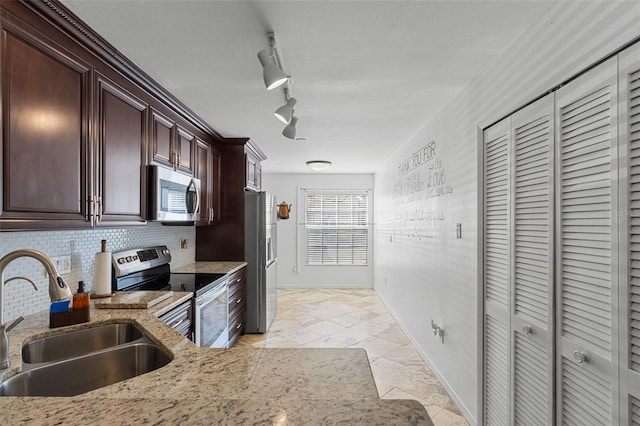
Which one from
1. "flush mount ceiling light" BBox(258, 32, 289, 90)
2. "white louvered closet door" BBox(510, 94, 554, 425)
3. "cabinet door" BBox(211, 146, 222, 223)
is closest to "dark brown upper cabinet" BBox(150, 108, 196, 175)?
"cabinet door" BBox(211, 146, 222, 223)

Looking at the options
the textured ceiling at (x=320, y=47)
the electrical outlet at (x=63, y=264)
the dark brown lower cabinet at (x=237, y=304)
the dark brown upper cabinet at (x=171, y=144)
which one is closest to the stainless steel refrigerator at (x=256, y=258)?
A: the dark brown lower cabinet at (x=237, y=304)

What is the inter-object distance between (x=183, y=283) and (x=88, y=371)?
4.61ft

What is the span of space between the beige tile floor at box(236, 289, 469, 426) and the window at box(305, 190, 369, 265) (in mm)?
672

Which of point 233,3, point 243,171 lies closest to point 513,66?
point 233,3

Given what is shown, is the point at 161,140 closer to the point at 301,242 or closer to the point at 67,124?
the point at 67,124

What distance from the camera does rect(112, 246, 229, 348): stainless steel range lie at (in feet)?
8.49

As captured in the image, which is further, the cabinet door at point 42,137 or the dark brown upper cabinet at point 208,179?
the dark brown upper cabinet at point 208,179

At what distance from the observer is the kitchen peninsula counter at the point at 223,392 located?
706 millimetres

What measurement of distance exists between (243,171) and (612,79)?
3.54 metres

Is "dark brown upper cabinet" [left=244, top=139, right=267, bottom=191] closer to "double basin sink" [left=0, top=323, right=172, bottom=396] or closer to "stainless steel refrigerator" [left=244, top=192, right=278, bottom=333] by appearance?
"stainless steel refrigerator" [left=244, top=192, right=278, bottom=333]

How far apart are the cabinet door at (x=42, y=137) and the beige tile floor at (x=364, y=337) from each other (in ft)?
8.26

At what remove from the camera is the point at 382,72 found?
2.20 metres

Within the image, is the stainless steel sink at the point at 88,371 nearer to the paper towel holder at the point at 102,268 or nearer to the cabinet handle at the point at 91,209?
the cabinet handle at the point at 91,209

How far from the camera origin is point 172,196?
2.75 meters
